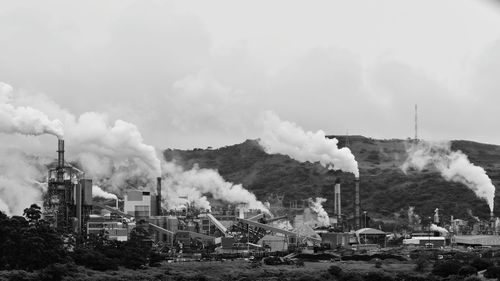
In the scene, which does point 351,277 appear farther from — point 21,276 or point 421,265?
point 21,276

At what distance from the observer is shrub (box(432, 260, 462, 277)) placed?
9256cm

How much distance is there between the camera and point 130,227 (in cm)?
13888

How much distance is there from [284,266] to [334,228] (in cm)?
5793

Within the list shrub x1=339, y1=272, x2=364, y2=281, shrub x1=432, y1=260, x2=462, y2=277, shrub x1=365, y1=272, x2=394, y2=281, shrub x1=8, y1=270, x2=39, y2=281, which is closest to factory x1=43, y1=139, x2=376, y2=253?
shrub x1=8, y1=270, x2=39, y2=281

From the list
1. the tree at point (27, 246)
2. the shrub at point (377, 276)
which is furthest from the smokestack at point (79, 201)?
the shrub at point (377, 276)

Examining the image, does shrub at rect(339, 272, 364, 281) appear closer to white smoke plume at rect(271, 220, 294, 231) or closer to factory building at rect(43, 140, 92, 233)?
factory building at rect(43, 140, 92, 233)

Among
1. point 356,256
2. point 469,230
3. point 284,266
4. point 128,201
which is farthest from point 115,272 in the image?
point 469,230

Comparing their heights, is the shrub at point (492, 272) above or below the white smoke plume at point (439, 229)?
below

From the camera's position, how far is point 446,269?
93.3 metres

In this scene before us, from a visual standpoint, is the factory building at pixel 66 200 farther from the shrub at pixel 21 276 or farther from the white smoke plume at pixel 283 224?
the white smoke plume at pixel 283 224

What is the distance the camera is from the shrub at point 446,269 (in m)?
92.6

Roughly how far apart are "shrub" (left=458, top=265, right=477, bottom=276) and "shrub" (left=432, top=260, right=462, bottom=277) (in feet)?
1.73

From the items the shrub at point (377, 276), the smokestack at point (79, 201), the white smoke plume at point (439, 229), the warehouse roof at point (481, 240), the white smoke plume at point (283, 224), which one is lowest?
the shrub at point (377, 276)

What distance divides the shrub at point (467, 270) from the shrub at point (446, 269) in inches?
20.8
